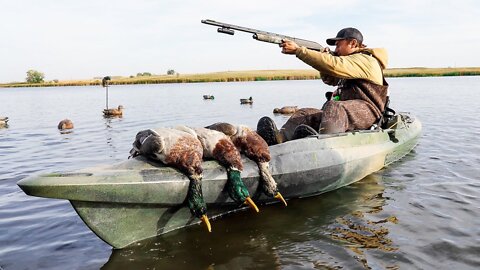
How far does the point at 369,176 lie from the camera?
Answer: 7871 millimetres

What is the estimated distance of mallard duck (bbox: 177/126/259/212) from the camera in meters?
5.11

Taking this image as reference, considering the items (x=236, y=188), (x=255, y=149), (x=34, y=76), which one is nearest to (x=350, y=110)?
(x=255, y=149)

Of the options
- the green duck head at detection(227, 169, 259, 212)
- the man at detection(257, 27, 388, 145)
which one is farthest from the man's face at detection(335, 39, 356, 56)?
the green duck head at detection(227, 169, 259, 212)

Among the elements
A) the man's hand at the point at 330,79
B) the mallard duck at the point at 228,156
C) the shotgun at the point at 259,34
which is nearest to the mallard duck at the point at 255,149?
the mallard duck at the point at 228,156

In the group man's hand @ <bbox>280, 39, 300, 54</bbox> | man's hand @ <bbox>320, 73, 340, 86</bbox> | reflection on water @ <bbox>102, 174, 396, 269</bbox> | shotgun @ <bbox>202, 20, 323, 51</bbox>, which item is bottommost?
reflection on water @ <bbox>102, 174, 396, 269</bbox>

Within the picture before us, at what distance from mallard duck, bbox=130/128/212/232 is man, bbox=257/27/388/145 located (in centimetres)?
220

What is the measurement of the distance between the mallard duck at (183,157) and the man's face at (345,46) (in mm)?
3879

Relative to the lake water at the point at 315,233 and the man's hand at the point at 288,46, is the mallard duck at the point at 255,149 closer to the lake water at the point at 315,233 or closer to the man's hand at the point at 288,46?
the lake water at the point at 315,233

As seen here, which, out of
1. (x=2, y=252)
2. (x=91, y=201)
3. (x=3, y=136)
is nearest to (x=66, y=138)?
(x=3, y=136)

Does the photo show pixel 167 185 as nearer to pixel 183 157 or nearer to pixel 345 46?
pixel 183 157

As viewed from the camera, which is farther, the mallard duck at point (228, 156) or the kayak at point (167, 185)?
the mallard duck at point (228, 156)

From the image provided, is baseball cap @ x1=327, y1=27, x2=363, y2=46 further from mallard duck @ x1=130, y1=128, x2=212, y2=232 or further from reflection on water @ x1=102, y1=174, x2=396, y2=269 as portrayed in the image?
mallard duck @ x1=130, y1=128, x2=212, y2=232

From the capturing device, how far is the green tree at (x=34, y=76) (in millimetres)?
112375

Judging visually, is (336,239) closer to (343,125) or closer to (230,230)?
(230,230)
